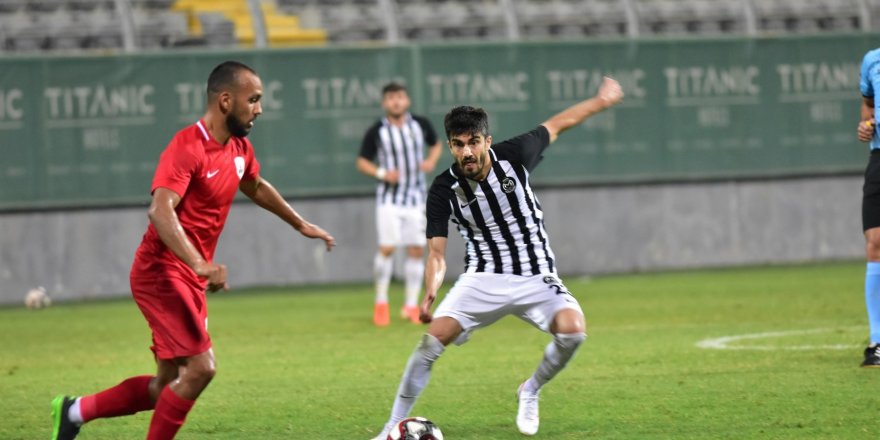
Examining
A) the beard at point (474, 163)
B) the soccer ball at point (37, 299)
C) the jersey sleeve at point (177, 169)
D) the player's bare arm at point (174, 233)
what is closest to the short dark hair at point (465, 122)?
the beard at point (474, 163)

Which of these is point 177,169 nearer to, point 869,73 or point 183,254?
point 183,254

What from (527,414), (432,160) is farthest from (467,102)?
(527,414)

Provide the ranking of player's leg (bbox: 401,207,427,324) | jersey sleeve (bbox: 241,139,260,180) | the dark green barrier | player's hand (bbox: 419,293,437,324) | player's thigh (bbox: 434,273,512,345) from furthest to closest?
the dark green barrier < player's leg (bbox: 401,207,427,324) < player's thigh (bbox: 434,273,512,345) < jersey sleeve (bbox: 241,139,260,180) < player's hand (bbox: 419,293,437,324)

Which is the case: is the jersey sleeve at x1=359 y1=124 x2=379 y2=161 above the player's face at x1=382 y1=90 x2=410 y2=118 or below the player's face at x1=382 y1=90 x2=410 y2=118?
below

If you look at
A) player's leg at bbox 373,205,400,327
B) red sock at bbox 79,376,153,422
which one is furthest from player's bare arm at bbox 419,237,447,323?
player's leg at bbox 373,205,400,327

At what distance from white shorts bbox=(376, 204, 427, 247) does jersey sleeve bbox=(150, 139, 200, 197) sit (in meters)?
7.61

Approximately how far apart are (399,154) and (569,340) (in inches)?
273

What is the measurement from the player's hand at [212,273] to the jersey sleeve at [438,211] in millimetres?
1644

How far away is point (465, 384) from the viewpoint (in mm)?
9094

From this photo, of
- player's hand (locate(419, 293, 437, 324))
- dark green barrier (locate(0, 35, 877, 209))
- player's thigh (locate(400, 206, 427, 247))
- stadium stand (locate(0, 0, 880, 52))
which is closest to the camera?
player's hand (locate(419, 293, 437, 324))

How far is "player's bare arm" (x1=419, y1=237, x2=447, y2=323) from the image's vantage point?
6613 mm

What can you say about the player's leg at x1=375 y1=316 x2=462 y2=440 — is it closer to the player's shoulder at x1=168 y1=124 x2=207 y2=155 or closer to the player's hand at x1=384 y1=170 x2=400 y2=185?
the player's shoulder at x1=168 y1=124 x2=207 y2=155

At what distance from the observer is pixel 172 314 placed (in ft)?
20.6

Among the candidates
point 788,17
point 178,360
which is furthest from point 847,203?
point 178,360
